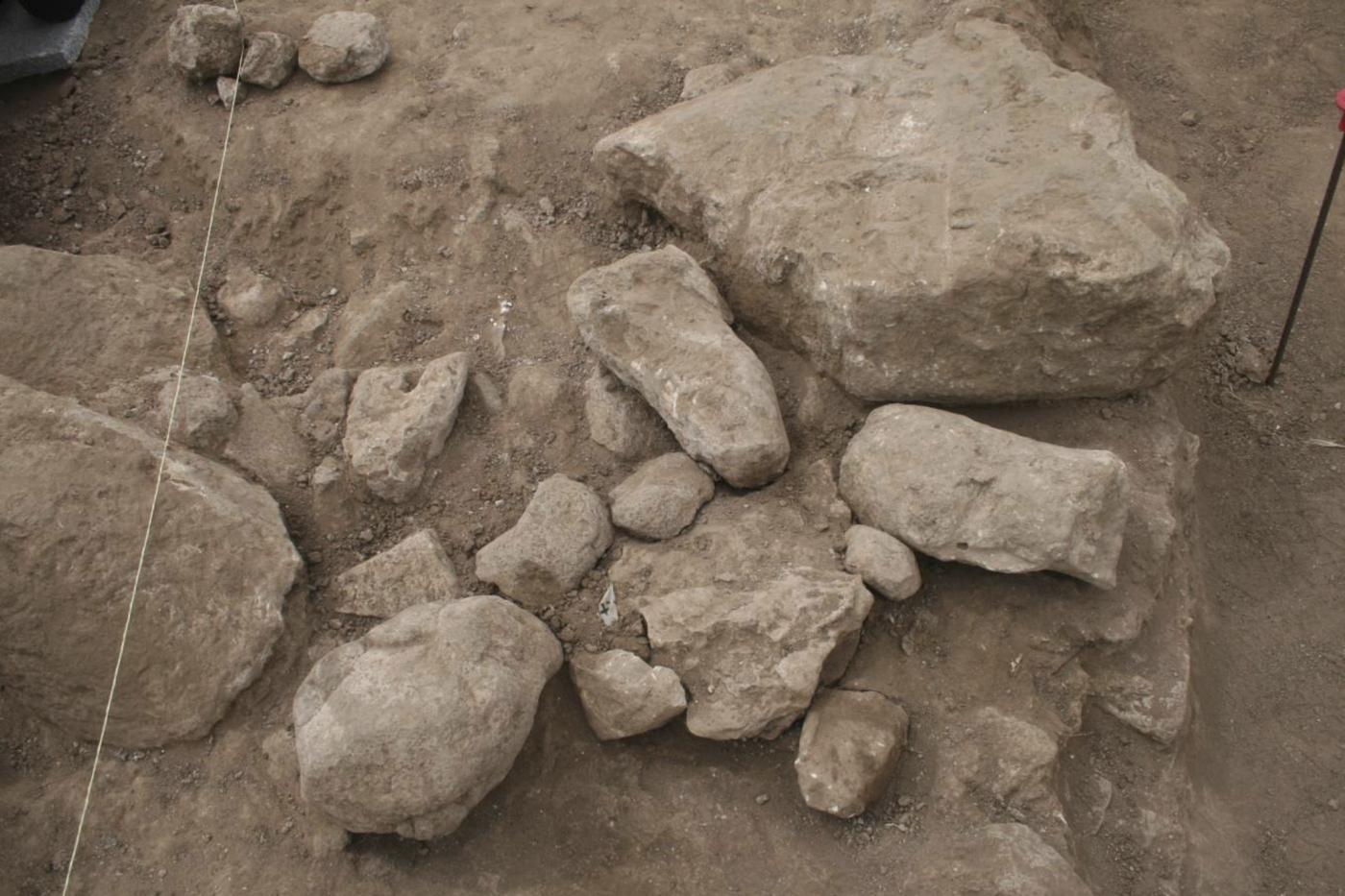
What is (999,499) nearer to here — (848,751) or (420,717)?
(848,751)

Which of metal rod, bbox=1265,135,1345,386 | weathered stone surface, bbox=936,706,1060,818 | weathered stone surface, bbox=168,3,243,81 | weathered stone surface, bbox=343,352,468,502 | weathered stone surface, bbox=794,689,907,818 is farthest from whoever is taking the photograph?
weathered stone surface, bbox=168,3,243,81

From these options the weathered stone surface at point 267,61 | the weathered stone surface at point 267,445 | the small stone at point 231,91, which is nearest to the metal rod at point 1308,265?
the weathered stone surface at point 267,445

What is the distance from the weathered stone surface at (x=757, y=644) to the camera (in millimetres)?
3029

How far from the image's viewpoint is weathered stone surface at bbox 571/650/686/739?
3.04 metres

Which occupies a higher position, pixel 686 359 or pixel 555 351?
pixel 686 359

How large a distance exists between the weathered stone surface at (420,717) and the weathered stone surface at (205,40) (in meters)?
2.97

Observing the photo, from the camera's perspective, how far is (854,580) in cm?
313

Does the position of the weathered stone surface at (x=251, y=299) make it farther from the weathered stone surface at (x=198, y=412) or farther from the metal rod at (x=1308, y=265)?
the metal rod at (x=1308, y=265)

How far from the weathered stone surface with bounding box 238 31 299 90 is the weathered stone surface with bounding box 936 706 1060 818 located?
3.85 meters

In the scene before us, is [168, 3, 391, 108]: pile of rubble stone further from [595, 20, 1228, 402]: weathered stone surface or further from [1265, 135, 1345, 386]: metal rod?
[1265, 135, 1345, 386]: metal rod

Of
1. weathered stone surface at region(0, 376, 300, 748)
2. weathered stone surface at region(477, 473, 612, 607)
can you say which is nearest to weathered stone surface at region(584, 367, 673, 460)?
weathered stone surface at region(477, 473, 612, 607)

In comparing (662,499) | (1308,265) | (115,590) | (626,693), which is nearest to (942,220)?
(662,499)

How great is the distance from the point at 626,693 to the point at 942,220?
1793 mm

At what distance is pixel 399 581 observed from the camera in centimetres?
333
